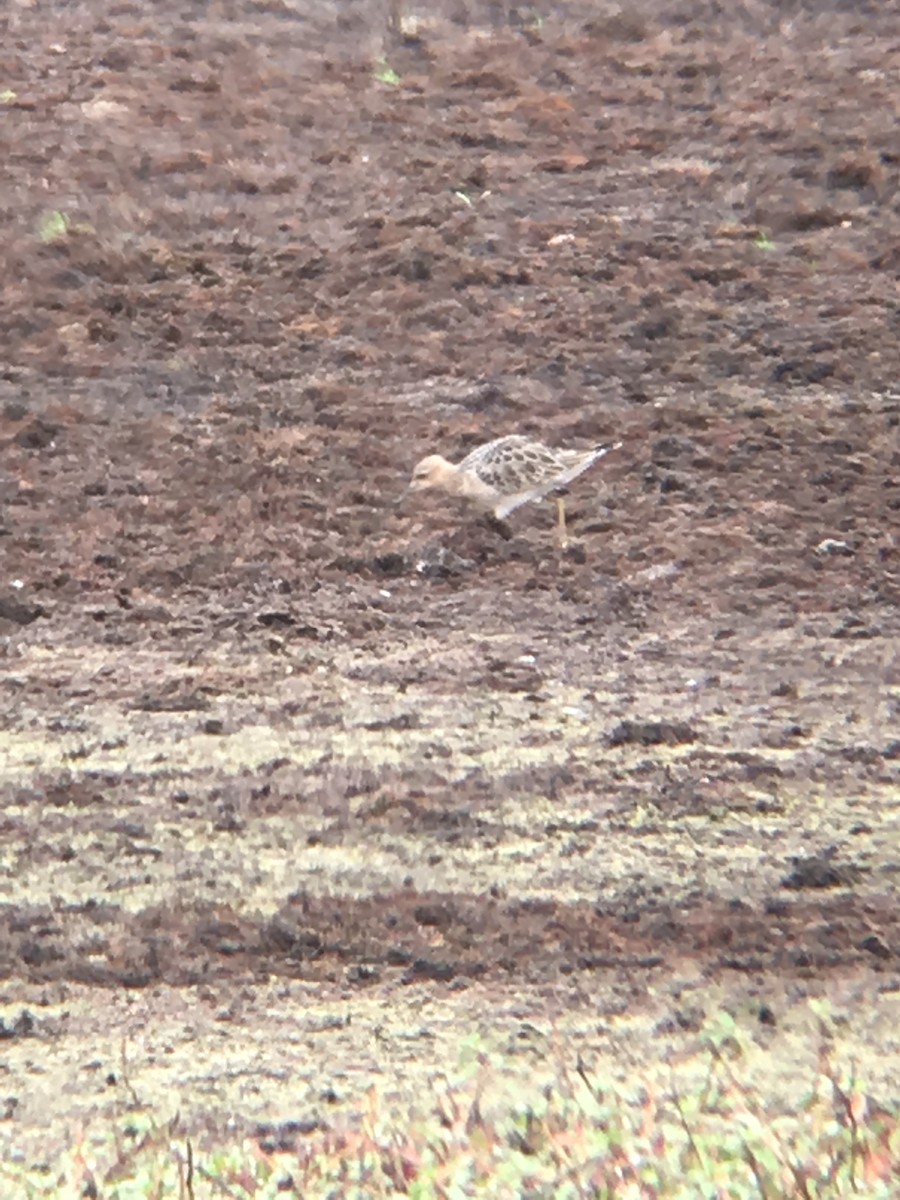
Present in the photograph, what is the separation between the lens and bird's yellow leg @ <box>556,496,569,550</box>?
10.7ft

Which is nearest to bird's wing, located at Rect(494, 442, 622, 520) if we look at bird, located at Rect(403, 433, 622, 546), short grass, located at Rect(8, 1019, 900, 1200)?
bird, located at Rect(403, 433, 622, 546)

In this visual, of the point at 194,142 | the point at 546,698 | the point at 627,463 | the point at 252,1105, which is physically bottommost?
the point at 252,1105

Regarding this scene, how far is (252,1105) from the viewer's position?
1771 millimetres

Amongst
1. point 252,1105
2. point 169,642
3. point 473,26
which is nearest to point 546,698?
point 169,642

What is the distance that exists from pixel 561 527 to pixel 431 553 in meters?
0.38

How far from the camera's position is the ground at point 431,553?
6.59 ft

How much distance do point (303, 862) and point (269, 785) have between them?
254 millimetres

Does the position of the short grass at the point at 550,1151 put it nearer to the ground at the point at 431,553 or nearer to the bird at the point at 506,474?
the ground at the point at 431,553

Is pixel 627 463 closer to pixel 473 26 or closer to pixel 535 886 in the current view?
pixel 535 886

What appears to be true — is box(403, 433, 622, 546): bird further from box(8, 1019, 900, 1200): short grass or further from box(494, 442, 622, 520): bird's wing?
box(8, 1019, 900, 1200): short grass

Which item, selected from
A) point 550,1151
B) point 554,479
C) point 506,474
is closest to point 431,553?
point 506,474

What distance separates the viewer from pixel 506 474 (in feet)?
10.5

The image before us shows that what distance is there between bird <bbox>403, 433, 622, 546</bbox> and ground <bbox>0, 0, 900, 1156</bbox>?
2.8 inches

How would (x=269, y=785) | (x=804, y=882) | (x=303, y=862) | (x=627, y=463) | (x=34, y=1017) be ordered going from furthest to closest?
(x=627, y=463), (x=269, y=785), (x=303, y=862), (x=804, y=882), (x=34, y=1017)
